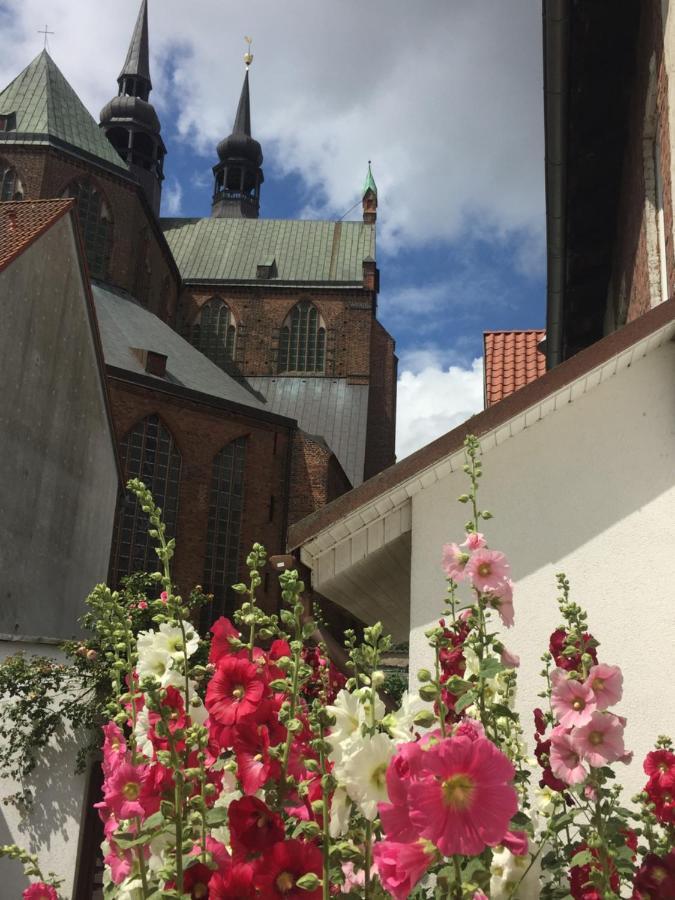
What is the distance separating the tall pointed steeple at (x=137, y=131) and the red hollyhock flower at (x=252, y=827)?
43941 millimetres

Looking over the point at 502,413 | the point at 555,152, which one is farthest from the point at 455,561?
the point at 555,152

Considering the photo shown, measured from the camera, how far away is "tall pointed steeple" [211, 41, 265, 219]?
49.8 meters

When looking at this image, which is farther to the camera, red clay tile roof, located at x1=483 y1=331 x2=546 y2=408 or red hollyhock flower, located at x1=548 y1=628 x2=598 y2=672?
red clay tile roof, located at x1=483 y1=331 x2=546 y2=408

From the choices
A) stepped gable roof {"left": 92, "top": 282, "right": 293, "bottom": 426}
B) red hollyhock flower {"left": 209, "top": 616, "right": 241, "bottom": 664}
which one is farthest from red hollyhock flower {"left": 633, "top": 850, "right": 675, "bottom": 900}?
stepped gable roof {"left": 92, "top": 282, "right": 293, "bottom": 426}

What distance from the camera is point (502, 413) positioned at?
4203mm

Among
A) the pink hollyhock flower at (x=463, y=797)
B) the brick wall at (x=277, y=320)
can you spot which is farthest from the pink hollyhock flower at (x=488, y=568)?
the brick wall at (x=277, y=320)

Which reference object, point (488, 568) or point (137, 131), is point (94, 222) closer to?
point (137, 131)

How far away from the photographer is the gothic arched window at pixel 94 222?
112 feet

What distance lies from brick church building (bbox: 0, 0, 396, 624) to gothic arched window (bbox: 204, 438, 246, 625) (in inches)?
2.0

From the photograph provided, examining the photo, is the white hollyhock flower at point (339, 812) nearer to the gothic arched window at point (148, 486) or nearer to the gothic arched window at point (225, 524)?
the gothic arched window at point (148, 486)

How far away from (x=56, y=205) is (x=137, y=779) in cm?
1435

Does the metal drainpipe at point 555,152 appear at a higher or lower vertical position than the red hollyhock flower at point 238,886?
higher

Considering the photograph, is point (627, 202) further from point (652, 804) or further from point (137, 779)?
point (137, 779)

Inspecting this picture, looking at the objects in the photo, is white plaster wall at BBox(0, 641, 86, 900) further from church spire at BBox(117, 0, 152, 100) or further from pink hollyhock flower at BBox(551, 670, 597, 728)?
church spire at BBox(117, 0, 152, 100)
